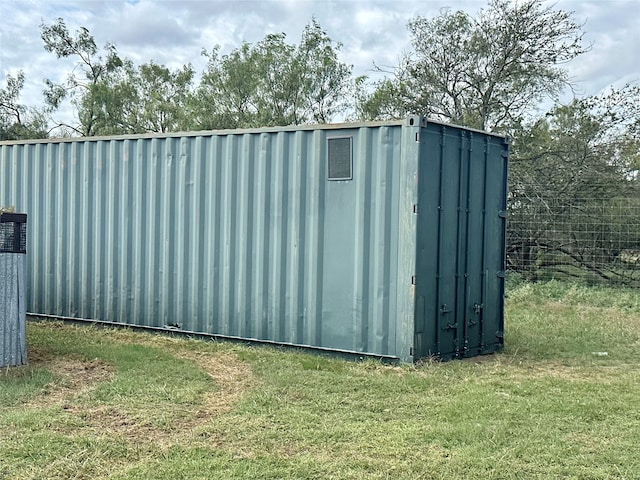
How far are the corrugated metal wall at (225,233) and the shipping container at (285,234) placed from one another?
1 centimetres

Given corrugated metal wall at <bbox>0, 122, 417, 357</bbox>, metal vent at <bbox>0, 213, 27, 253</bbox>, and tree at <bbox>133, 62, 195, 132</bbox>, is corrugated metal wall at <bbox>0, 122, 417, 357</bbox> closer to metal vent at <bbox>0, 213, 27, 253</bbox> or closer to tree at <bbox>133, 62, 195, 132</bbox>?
metal vent at <bbox>0, 213, 27, 253</bbox>

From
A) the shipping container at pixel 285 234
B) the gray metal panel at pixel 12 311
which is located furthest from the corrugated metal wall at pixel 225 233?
the gray metal panel at pixel 12 311

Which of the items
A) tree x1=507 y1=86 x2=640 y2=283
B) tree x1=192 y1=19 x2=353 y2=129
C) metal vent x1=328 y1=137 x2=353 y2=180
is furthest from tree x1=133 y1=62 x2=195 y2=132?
metal vent x1=328 y1=137 x2=353 y2=180

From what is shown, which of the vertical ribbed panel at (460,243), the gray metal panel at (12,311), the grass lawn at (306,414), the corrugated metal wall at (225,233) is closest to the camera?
the grass lawn at (306,414)

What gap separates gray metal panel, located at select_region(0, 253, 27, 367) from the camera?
19.4ft

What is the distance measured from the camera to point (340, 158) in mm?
6852

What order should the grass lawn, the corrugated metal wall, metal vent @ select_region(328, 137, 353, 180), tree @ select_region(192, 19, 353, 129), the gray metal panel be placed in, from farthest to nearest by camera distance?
1. tree @ select_region(192, 19, 353, 129)
2. metal vent @ select_region(328, 137, 353, 180)
3. the corrugated metal wall
4. the gray metal panel
5. the grass lawn

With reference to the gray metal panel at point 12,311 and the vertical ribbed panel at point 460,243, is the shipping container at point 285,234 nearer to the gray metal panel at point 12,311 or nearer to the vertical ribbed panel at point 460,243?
the vertical ribbed panel at point 460,243

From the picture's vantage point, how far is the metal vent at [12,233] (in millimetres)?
5941

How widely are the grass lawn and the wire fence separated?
5.08 m

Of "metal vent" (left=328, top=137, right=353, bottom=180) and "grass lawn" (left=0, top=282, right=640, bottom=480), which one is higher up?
"metal vent" (left=328, top=137, right=353, bottom=180)

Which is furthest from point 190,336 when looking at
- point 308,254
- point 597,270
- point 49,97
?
point 49,97

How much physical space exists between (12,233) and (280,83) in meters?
11.4

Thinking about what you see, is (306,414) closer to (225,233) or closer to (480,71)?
(225,233)
